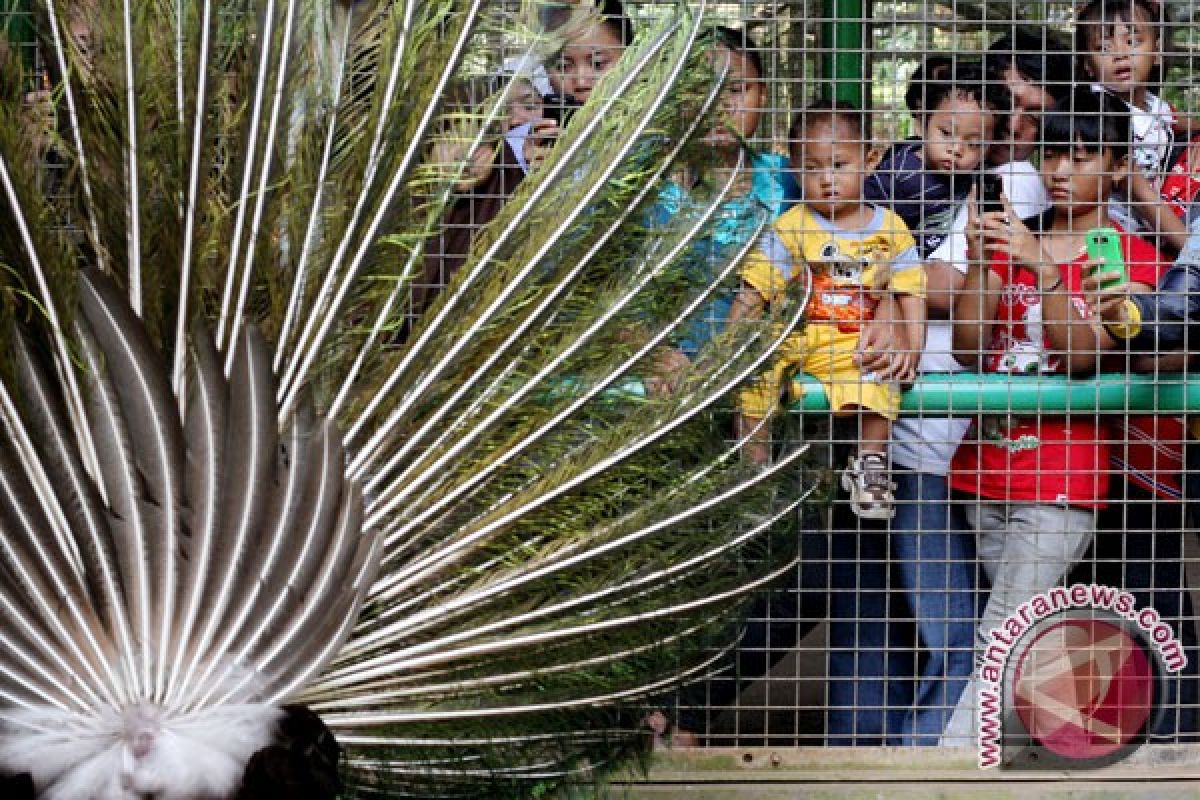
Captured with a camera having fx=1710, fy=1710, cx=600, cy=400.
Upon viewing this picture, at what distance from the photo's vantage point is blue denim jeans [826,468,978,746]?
457 centimetres

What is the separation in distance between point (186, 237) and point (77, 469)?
48cm

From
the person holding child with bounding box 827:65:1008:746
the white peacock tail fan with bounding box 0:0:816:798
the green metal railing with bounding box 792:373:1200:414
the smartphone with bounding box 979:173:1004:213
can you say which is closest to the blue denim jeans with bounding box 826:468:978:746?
the person holding child with bounding box 827:65:1008:746

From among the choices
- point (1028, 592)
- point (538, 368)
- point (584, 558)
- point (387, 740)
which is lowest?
point (1028, 592)

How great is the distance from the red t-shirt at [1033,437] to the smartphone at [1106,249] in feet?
0.06

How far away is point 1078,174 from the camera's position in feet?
15.0

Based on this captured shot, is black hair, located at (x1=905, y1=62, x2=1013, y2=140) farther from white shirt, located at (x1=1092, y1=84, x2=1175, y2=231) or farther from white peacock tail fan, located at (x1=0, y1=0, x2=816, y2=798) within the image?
white peacock tail fan, located at (x1=0, y1=0, x2=816, y2=798)

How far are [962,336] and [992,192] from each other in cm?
39

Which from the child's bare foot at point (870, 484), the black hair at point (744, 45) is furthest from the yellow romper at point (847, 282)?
the black hair at point (744, 45)

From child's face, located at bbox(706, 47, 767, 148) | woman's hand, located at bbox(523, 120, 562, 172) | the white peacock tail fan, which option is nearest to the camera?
the white peacock tail fan

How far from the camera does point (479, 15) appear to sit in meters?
3.34

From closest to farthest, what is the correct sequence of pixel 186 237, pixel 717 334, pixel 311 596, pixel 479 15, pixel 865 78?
pixel 311 596, pixel 186 237, pixel 479 15, pixel 717 334, pixel 865 78

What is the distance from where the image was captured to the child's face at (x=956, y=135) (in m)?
4.51

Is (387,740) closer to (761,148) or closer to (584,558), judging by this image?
(584,558)

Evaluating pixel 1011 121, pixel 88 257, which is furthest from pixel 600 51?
pixel 88 257
